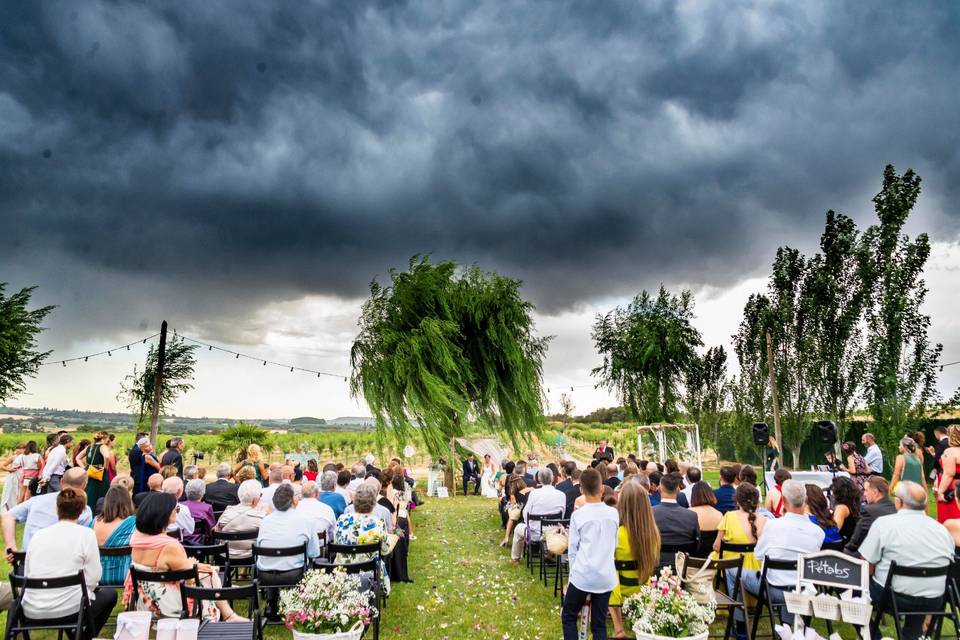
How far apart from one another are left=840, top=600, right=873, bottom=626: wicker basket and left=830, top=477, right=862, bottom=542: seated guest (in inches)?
95.3

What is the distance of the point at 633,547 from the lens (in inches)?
208

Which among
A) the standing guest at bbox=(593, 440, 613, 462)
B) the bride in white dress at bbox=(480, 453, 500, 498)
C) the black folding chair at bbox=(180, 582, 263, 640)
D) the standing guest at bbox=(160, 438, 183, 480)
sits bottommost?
the bride in white dress at bbox=(480, 453, 500, 498)

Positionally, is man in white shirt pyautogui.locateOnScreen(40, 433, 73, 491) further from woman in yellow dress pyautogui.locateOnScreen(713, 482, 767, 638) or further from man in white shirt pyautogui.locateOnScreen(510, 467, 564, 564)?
woman in yellow dress pyautogui.locateOnScreen(713, 482, 767, 638)

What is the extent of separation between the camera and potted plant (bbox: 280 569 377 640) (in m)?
4.40

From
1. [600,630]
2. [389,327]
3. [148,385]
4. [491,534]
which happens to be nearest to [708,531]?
[600,630]

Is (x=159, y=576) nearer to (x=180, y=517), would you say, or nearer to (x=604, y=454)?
(x=180, y=517)

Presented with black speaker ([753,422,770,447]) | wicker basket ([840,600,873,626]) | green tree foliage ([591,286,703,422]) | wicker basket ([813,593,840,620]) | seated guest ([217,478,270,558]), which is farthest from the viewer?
green tree foliage ([591,286,703,422])

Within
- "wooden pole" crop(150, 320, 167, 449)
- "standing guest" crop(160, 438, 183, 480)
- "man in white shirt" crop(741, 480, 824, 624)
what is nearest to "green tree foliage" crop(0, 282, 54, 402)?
"wooden pole" crop(150, 320, 167, 449)

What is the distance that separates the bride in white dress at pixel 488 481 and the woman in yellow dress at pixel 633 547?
49.5ft

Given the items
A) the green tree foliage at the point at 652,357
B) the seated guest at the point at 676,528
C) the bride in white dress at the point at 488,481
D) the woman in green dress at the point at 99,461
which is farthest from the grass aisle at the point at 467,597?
the green tree foliage at the point at 652,357

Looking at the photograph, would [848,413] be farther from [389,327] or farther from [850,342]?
[389,327]

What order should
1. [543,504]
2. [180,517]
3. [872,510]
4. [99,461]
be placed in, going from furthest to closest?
[99,461] < [543,504] < [180,517] < [872,510]

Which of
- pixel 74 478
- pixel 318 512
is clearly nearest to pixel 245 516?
pixel 318 512

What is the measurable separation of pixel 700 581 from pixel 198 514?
5777mm
